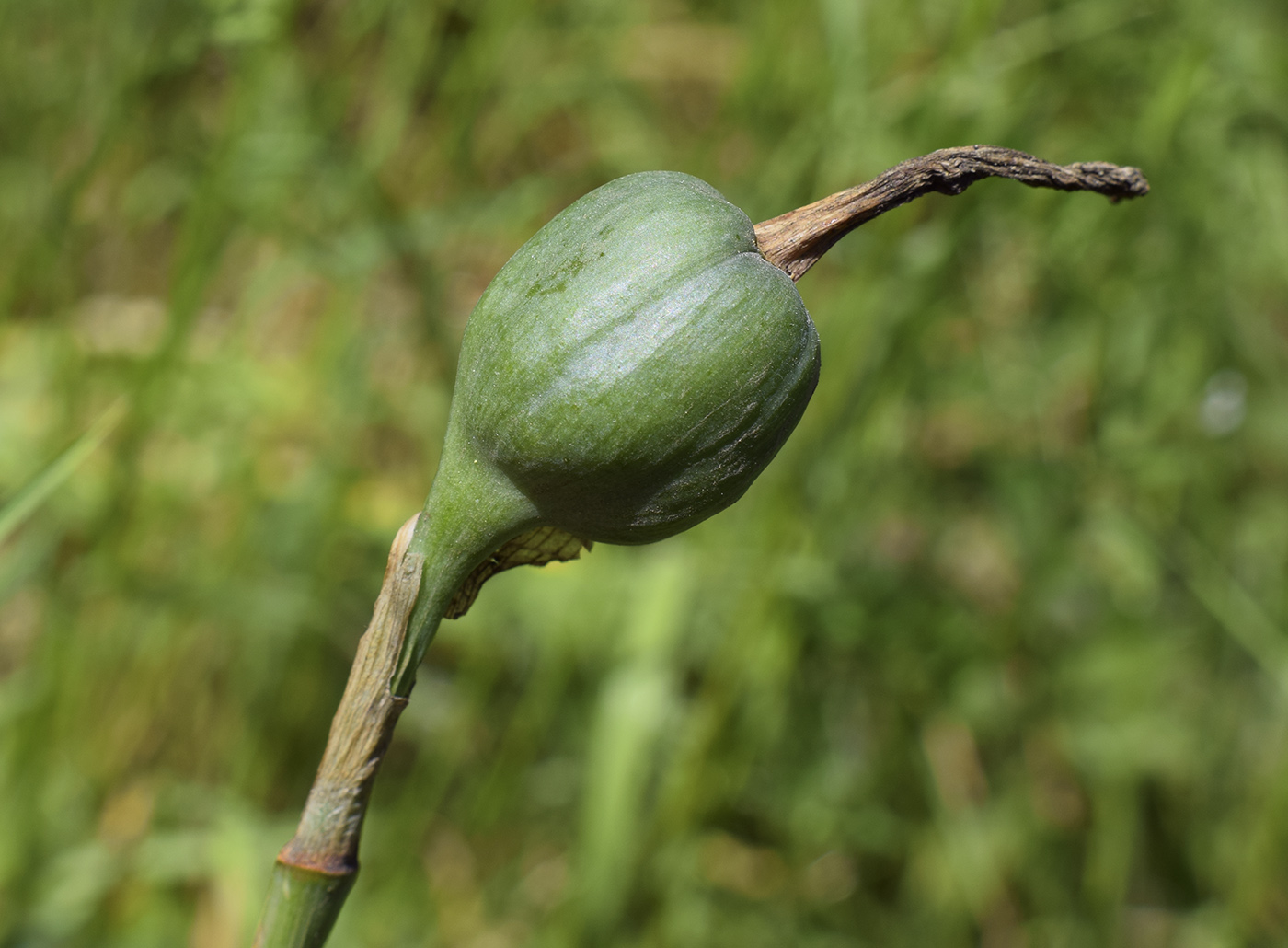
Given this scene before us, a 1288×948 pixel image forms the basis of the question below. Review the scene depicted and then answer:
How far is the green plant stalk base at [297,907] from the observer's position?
32.3 inches

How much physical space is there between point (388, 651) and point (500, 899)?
1881 mm

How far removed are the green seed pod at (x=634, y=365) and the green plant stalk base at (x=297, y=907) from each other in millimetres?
325

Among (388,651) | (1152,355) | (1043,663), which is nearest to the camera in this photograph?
(388,651)

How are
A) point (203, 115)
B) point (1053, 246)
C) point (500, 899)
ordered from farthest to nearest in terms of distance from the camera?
point (203, 115) → point (500, 899) → point (1053, 246)

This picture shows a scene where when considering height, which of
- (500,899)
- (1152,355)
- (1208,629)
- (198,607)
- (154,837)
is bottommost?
(1208,629)

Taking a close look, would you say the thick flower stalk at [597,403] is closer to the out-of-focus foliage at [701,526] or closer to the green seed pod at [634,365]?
the green seed pod at [634,365]

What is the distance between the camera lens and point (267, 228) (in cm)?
217

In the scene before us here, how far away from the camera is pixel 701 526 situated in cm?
229

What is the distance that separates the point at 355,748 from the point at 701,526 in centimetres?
151

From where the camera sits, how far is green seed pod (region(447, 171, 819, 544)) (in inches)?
31.5

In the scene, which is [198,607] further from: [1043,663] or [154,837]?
[1043,663]

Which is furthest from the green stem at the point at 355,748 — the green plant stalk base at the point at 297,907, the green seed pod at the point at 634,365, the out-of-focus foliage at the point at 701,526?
the out-of-focus foliage at the point at 701,526

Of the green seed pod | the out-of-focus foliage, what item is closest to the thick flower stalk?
the green seed pod

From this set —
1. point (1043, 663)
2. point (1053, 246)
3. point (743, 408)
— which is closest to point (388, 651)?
point (743, 408)
